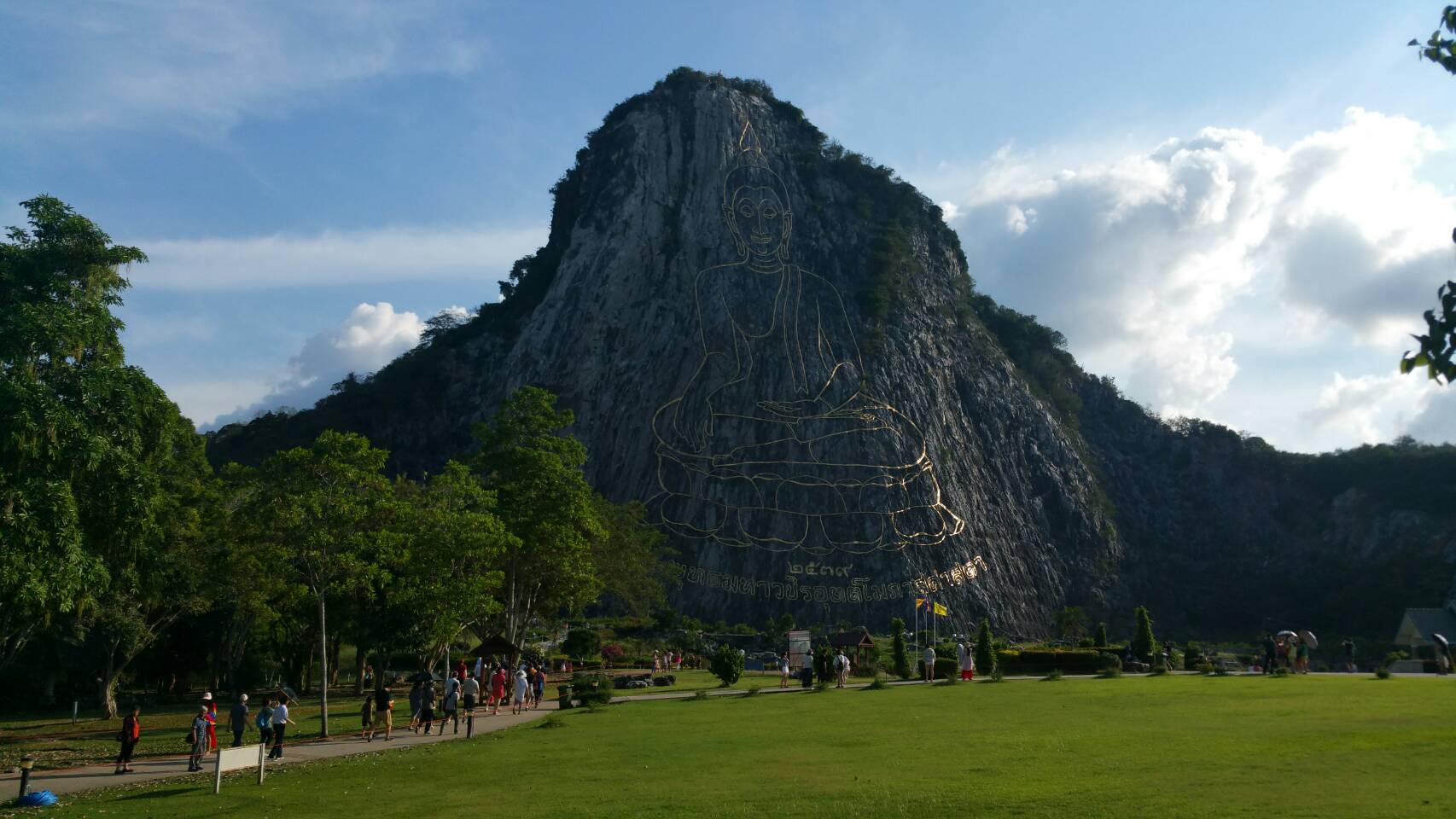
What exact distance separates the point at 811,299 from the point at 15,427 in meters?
61.2

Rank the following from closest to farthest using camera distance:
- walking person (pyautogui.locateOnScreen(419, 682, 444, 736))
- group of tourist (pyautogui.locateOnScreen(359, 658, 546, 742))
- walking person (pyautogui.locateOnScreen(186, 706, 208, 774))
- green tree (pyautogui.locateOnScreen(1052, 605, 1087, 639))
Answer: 1. walking person (pyautogui.locateOnScreen(186, 706, 208, 774))
2. group of tourist (pyautogui.locateOnScreen(359, 658, 546, 742))
3. walking person (pyautogui.locateOnScreen(419, 682, 444, 736))
4. green tree (pyautogui.locateOnScreen(1052, 605, 1087, 639))

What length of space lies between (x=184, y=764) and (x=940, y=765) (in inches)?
531

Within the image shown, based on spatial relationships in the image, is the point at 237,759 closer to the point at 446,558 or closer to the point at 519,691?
the point at 519,691

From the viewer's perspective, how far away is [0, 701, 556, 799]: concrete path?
51.9 feet

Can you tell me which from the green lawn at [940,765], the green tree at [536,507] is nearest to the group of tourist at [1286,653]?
the green lawn at [940,765]

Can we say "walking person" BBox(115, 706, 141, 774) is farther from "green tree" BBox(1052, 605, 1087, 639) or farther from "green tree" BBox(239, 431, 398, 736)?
"green tree" BBox(1052, 605, 1087, 639)

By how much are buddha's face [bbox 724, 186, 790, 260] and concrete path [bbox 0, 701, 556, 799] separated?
5701cm

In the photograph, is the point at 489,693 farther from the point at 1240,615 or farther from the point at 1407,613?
the point at 1240,615

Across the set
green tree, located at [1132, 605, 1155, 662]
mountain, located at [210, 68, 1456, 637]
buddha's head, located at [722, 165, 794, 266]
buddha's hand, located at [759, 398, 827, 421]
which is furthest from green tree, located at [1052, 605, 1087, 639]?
buddha's head, located at [722, 165, 794, 266]

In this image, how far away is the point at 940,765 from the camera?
12633 mm

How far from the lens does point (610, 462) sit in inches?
2778

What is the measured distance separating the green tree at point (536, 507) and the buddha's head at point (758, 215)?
1678 inches

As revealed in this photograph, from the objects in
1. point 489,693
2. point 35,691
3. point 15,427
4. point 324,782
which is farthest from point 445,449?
point 324,782

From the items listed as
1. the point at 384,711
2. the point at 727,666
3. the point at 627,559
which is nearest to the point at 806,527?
the point at 627,559
